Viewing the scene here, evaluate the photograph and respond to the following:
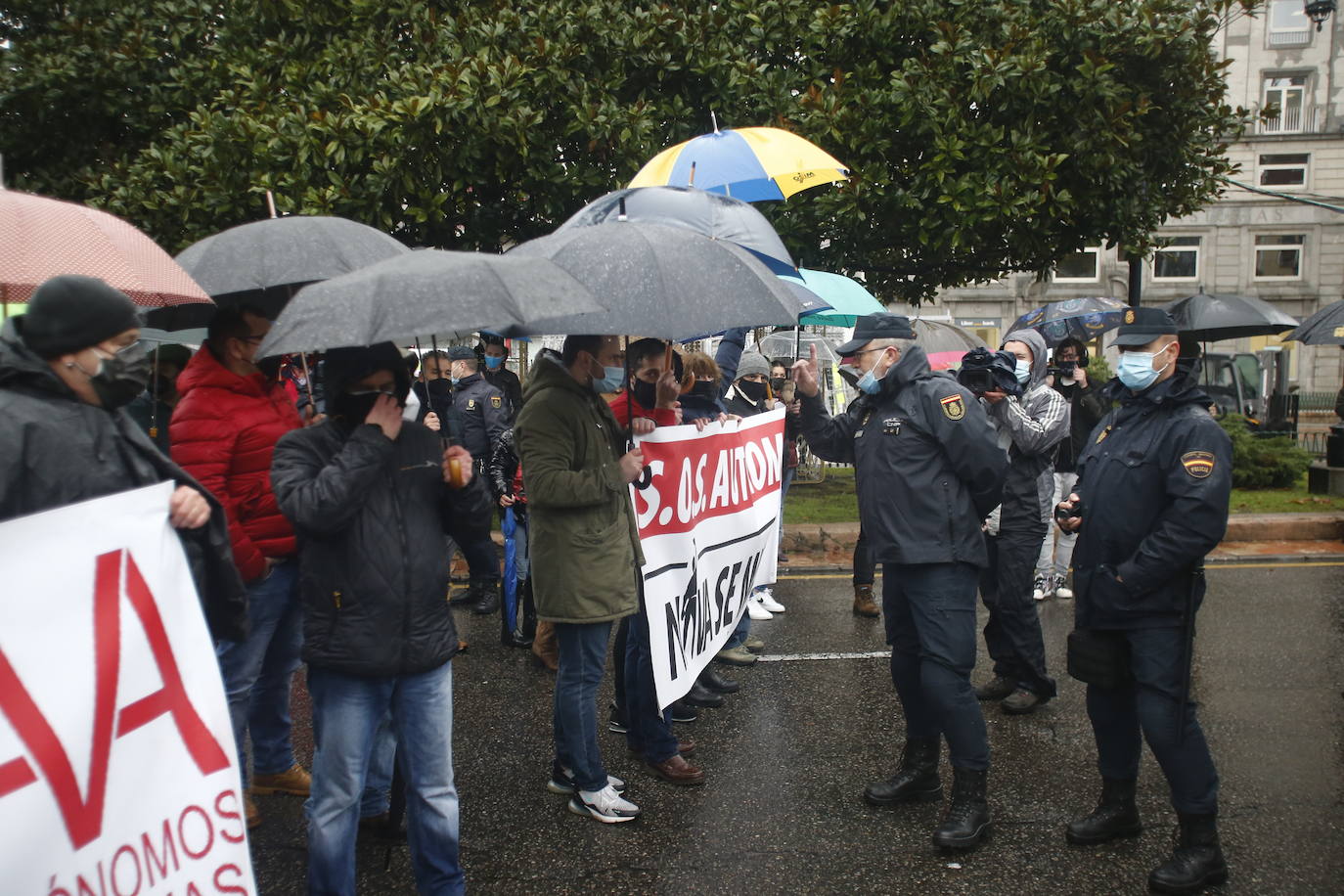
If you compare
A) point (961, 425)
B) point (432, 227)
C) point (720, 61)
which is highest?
point (720, 61)

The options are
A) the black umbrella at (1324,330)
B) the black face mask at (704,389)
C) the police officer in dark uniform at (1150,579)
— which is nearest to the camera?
the police officer in dark uniform at (1150,579)

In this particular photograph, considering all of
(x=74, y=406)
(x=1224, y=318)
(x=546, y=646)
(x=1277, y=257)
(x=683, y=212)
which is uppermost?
(x=683, y=212)

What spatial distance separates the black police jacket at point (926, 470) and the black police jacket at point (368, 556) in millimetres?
1812

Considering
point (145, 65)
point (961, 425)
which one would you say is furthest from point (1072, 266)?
point (961, 425)

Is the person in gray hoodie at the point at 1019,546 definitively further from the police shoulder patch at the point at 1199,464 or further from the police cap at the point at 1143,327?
the police shoulder patch at the point at 1199,464

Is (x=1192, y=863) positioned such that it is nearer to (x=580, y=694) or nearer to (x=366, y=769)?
(x=580, y=694)

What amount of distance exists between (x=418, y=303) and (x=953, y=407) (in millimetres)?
2156

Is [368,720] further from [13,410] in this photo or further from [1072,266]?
[1072,266]

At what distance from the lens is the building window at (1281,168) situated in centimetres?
3938

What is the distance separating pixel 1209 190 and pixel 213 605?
1163 centimetres

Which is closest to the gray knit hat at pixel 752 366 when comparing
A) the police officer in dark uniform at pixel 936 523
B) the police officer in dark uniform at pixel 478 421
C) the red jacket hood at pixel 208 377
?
the police officer in dark uniform at pixel 478 421

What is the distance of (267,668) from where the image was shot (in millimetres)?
4129

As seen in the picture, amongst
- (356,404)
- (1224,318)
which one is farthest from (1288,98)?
(356,404)

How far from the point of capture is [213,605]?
2812 mm
